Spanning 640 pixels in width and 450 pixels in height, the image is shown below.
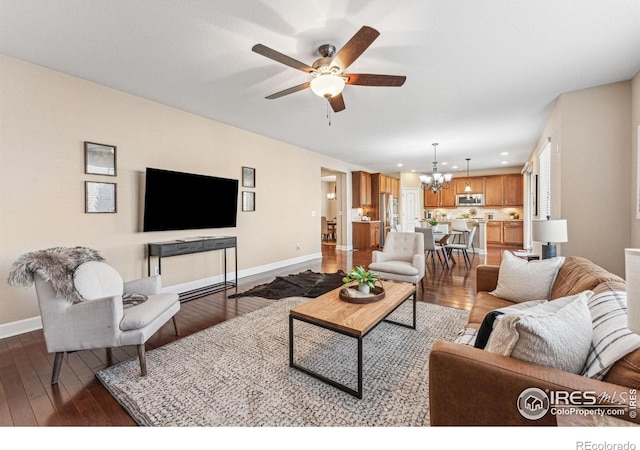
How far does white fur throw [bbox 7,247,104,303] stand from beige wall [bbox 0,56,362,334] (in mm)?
1146

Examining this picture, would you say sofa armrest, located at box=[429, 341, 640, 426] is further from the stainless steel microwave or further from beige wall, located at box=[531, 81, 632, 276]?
the stainless steel microwave

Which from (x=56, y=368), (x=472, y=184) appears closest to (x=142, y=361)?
(x=56, y=368)

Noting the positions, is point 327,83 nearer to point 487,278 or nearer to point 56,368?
point 487,278

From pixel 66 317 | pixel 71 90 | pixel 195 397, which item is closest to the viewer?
pixel 195 397

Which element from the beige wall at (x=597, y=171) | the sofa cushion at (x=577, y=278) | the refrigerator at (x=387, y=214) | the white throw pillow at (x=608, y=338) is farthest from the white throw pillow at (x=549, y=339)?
the refrigerator at (x=387, y=214)

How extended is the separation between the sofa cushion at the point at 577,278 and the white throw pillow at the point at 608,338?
1.23 ft

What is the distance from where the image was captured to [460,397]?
1.06 metres

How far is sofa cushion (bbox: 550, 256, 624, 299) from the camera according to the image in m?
1.63

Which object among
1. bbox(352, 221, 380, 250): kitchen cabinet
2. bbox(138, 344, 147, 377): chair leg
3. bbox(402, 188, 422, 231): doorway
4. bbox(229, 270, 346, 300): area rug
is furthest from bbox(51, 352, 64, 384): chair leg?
bbox(402, 188, 422, 231): doorway

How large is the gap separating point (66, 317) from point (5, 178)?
1.77 meters

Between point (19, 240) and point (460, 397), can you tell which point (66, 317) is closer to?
point (19, 240)

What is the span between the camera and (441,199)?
33.7 ft

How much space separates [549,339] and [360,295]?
1443 millimetres
